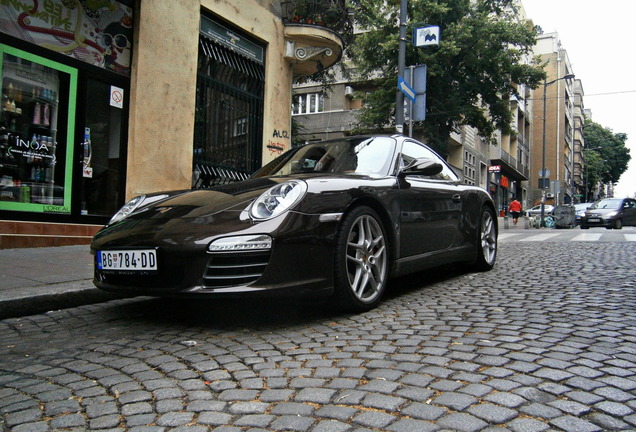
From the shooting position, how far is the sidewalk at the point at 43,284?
3.67 m

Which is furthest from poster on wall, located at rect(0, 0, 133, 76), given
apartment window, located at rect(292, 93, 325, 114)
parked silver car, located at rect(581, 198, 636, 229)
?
apartment window, located at rect(292, 93, 325, 114)

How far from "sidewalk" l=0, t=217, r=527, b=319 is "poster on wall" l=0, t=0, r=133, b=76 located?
3.24 m

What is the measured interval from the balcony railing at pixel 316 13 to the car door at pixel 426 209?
23.9 ft

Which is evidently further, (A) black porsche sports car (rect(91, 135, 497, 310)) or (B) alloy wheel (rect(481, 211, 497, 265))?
(B) alloy wheel (rect(481, 211, 497, 265))

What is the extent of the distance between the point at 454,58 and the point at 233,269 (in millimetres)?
20762

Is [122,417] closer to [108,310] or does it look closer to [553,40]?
[108,310]

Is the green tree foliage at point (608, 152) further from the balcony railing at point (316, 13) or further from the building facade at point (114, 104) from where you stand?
the building facade at point (114, 104)

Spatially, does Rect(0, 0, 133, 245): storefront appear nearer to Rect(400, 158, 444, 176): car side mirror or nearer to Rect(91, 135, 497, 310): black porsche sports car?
Rect(91, 135, 497, 310): black porsche sports car

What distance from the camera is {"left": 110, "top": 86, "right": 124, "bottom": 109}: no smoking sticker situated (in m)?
7.99

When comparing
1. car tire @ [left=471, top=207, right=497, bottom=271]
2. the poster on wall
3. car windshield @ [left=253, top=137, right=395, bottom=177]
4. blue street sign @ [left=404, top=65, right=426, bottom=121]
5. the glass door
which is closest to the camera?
car windshield @ [left=253, top=137, right=395, bottom=177]

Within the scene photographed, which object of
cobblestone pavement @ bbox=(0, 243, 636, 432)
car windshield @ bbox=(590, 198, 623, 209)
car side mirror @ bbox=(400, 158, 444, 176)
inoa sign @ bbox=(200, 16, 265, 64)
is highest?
inoa sign @ bbox=(200, 16, 265, 64)

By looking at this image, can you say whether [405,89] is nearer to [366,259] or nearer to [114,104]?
[114,104]

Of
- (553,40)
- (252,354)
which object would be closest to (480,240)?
(252,354)

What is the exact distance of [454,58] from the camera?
21.4m
